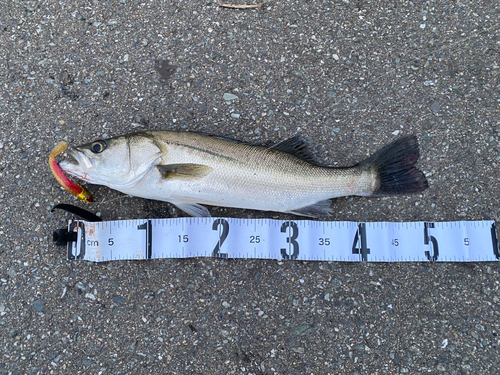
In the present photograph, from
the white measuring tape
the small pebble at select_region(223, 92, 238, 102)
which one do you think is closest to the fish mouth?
the white measuring tape

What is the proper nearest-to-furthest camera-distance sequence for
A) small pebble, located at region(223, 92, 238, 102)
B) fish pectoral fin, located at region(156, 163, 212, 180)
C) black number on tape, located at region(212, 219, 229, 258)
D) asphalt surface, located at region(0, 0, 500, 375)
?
fish pectoral fin, located at region(156, 163, 212, 180) → asphalt surface, located at region(0, 0, 500, 375) → black number on tape, located at region(212, 219, 229, 258) → small pebble, located at region(223, 92, 238, 102)

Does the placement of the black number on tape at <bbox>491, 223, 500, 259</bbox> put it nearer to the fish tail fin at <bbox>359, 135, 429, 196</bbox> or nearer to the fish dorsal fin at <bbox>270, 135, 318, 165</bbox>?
the fish tail fin at <bbox>359, 135, 429, 196</bbox>

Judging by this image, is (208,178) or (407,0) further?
(407,0)

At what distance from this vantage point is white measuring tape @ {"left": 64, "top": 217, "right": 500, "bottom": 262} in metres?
2.93

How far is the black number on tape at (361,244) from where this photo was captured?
2.94m

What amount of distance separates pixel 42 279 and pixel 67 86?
1.92m

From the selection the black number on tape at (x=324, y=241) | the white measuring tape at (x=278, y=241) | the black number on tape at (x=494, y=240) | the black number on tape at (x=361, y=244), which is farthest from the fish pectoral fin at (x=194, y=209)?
the black number on tape at (x=494, y=240)

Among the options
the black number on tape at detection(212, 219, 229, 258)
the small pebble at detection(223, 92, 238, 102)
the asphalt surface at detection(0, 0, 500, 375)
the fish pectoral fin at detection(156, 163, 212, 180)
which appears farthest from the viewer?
the small pebble at detection(223, 92, 238, 102)

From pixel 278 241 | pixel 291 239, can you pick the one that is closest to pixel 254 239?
pixel 278 241

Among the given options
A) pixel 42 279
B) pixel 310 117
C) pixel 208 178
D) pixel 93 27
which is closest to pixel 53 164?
pixel 42 279

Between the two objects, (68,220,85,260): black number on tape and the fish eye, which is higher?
the fish eye

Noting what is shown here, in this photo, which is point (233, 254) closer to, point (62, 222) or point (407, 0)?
point (62, 222)

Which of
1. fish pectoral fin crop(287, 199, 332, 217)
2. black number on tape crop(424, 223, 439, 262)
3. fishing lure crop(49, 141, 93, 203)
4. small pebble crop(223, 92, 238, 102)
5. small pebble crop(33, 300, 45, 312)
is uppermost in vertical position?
small pebble crop(223, 92, 238, 102)

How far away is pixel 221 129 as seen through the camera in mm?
3191
